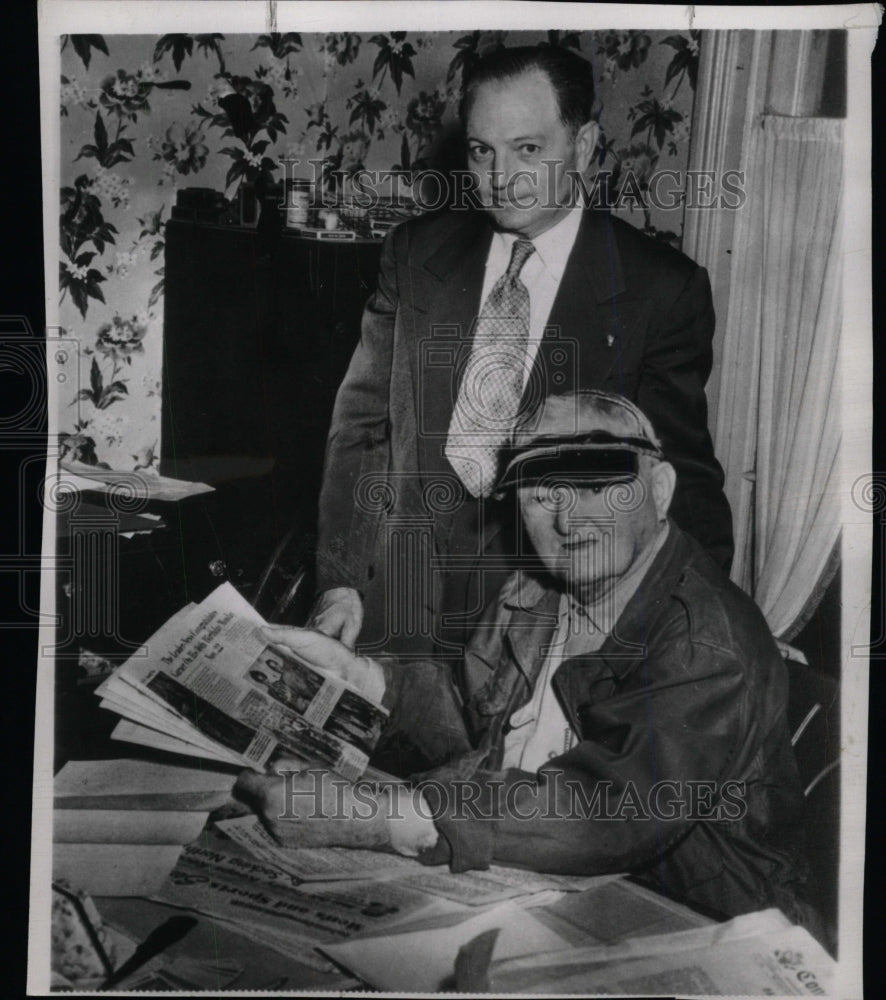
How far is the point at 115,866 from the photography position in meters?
1.71

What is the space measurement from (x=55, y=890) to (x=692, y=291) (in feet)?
4.98

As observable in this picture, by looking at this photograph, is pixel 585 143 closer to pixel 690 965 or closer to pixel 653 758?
pixel 653 758

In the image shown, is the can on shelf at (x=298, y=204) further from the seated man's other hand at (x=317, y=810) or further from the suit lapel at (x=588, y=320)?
the seated man's other hand at (x=317, y=810)

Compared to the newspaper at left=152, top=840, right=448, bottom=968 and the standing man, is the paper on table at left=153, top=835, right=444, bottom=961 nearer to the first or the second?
the newspaper at left=152, top=840, right=448, bottom=968

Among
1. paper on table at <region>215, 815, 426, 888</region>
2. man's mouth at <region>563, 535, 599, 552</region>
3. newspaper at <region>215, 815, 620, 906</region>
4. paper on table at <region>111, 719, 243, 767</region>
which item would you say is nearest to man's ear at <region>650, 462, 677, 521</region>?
man's mouth at <region>563, 535, 599, 552</region>

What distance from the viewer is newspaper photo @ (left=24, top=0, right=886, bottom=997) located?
65.3 inches

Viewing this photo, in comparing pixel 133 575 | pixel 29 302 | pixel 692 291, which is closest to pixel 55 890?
pixel 133 575

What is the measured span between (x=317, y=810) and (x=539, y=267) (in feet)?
3.30

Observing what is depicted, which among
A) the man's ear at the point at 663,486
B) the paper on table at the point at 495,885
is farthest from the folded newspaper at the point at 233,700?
the man's ear at the point at 663,486

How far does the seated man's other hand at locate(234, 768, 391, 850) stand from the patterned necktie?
57cm

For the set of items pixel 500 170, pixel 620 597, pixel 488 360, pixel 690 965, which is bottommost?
pixel 690 965

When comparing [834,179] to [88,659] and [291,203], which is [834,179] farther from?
[88,659]

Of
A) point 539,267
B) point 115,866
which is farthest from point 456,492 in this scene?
point 115,866

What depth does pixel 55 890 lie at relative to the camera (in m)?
1.72
